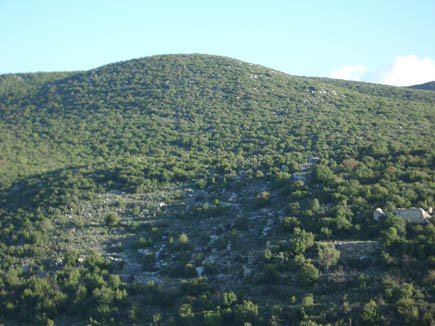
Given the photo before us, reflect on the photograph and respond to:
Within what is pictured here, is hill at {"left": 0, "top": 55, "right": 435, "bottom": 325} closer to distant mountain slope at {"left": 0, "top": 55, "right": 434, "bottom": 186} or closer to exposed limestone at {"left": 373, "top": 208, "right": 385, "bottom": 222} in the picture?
exposed limestone at {"left": 373, "top": 208, "right": 385, "bottom": 222}

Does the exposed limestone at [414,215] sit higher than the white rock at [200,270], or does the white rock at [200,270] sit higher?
the exposed limestone at [414,215]

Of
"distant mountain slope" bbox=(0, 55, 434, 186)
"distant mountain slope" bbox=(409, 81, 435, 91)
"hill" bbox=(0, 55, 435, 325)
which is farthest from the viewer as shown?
"distant mountain slope" bbox=(409, 81, 435, 91)

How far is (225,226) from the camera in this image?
41.6 ft

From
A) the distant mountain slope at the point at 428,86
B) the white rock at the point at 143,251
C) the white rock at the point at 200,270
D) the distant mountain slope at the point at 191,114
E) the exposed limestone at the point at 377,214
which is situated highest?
the distant mountain slope at the point at 428,86

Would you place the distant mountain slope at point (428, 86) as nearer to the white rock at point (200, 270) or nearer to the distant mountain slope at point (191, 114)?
the distant mountain slope at point (191, 114)

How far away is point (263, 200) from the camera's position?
13648 millimetres

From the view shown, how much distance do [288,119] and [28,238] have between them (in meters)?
26.2

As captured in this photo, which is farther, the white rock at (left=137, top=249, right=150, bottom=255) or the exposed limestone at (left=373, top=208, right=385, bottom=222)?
the white rock at (left=137, top=249, right=150, bottom=255)

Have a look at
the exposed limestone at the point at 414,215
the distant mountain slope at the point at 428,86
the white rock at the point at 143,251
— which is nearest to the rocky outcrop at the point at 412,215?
the exposed limestone at the point at 414,215

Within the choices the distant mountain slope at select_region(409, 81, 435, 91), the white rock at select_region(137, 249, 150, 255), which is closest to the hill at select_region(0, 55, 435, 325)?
the white rock at select_region(137, 249, 150, 255)

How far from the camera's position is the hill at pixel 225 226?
25.5 ft

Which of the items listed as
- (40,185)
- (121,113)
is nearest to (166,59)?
(121,113)

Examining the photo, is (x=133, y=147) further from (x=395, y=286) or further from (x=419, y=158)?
(x=395, y=286)

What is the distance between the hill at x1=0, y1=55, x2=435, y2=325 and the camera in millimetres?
7770
